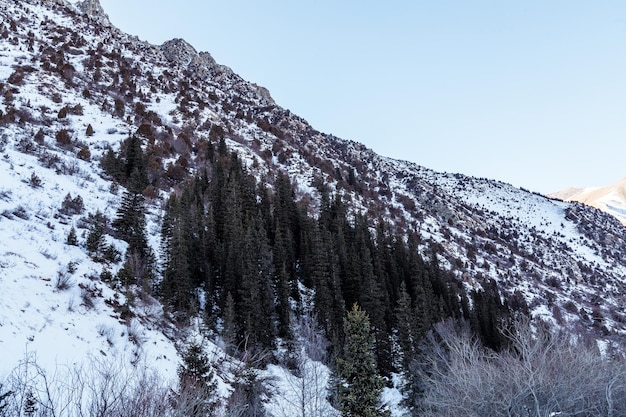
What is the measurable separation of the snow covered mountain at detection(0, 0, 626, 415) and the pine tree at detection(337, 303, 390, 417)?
5576mm

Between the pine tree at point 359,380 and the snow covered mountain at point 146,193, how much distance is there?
5.58 m

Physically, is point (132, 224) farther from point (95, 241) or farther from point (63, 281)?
point (63, 281)

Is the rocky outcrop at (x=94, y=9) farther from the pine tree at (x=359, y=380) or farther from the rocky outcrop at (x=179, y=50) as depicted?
the pine tree at (x=359, y=380)

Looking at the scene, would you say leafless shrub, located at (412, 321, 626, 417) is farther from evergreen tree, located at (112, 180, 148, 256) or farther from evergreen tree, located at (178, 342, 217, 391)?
evergreen tree, located at (112, 180, 148, 256)

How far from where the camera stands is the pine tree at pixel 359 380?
16.8 m

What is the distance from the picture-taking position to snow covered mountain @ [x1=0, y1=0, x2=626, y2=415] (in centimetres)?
1370

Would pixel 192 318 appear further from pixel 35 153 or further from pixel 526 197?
pixel 526 197

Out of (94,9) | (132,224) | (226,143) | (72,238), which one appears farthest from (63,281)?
(94,9)

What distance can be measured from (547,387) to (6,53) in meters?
55.7

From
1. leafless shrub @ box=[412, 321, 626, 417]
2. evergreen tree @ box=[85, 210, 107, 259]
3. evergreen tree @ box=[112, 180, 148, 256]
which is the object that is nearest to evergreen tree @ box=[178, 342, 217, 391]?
evergreen tree @ box=[85, 210, 107, 259]

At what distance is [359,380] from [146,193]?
23.0 meters

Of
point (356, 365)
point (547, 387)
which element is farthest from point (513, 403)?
point (356, 365)

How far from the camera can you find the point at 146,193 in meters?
31.2

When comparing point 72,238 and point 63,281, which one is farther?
point 72,238
